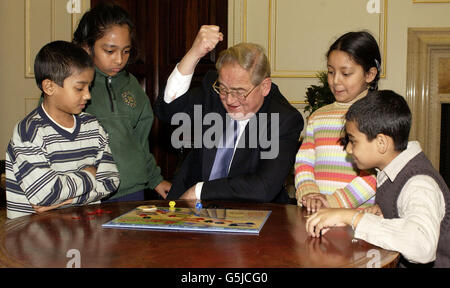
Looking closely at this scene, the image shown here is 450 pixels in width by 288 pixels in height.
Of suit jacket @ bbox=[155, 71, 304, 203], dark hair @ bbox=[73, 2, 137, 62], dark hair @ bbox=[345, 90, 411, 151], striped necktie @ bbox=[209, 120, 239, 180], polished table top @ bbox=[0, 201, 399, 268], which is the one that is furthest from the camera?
dark hair @ bbox=[73, 2, 137, 62]

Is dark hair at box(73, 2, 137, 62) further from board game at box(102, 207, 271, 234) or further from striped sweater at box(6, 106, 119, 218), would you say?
board game at box(102, 207, 271, 234)

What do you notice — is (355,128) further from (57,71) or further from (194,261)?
(57,71)

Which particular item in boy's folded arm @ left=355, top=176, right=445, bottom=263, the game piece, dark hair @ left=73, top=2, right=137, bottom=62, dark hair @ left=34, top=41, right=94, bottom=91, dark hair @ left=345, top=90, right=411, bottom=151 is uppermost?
dark hair @ left=73, top=2, right=137, bottom=62

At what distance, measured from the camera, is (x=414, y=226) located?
4.54 ft

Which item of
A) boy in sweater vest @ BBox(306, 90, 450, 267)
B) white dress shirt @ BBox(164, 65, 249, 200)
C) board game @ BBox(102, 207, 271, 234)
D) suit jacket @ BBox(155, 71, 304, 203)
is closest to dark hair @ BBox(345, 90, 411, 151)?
boy in sweater vest @ BBox(306, 90, 450, 267)

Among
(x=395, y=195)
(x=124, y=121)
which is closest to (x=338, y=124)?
(x=395, y=195)

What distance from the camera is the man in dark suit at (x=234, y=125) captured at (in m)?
2.18

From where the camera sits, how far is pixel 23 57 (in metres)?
5.85

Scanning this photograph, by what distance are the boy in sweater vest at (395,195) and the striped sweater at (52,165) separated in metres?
0.96

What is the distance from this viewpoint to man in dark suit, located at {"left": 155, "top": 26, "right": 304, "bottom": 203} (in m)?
2.18

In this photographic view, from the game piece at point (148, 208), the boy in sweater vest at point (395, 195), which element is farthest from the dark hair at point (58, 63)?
the boy in sweater vest at point (395, 195)

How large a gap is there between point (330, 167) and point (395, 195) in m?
0.64

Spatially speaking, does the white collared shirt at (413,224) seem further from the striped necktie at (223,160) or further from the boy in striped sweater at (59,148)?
the boy in striped sweater at (59,148)

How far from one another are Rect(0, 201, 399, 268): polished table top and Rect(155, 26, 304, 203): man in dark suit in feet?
1.70
